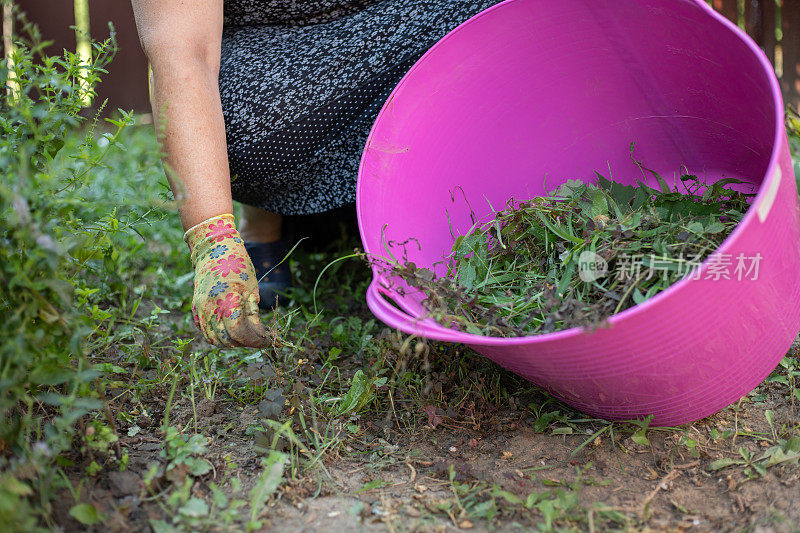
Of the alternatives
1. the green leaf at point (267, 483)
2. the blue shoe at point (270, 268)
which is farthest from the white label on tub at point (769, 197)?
the blue shoe at point (270, 268)

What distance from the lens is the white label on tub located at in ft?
2.62

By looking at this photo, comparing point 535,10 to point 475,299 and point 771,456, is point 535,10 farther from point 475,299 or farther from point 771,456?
point 771,456

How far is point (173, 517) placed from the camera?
89cm

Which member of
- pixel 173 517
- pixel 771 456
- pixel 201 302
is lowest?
pixel 771 456

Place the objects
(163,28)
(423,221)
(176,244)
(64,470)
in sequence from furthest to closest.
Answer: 1. (176,244)
2. (423,221)
3. (163,28)
4. (64,470)

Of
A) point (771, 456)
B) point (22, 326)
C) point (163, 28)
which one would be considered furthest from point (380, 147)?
point (771, 456)

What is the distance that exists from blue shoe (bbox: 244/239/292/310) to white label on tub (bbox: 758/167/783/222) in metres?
1.17

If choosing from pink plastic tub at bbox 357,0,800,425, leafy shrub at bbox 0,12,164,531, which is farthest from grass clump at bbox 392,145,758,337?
leafy shrub at bbox 0,12,164,531

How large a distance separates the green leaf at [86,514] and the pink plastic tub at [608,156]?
18.0 inches

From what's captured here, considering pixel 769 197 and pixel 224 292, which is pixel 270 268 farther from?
pixel 769 197

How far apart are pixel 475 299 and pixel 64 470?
67 centimetres

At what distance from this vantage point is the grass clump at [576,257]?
1006 millimetres

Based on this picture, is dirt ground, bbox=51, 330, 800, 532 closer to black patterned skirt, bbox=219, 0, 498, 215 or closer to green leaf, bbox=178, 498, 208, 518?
green leaf, bbox=178, 498, 208, 518

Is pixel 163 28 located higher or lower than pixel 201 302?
higher
